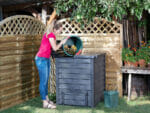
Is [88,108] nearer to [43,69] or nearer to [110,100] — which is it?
[110,100]

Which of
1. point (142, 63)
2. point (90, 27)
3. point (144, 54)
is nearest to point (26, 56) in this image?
point (90, 27)

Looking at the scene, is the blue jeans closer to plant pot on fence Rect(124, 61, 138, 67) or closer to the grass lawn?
the grass lawn

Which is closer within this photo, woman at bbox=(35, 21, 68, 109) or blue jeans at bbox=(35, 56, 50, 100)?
woman at bbox=(35, 21, 68, 109)

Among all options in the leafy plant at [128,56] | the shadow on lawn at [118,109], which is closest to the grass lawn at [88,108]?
the shadow on lawn at [118,109]

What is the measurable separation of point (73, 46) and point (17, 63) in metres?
1.38

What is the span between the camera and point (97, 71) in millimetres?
5801

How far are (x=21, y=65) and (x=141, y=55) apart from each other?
3.00 meters

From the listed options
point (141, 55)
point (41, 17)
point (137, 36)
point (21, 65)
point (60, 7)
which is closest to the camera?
point (60, 7)

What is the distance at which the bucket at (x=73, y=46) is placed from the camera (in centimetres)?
559

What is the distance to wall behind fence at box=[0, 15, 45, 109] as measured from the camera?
5.54m

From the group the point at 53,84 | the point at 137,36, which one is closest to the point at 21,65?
the point at 53,84

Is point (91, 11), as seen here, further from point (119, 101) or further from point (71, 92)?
point (119, 101)

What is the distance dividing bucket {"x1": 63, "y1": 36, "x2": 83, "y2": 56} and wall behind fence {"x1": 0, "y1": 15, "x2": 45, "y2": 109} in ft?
3.59

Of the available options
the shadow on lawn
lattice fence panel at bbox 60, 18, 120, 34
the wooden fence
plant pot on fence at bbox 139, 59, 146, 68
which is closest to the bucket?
the wooden fence
